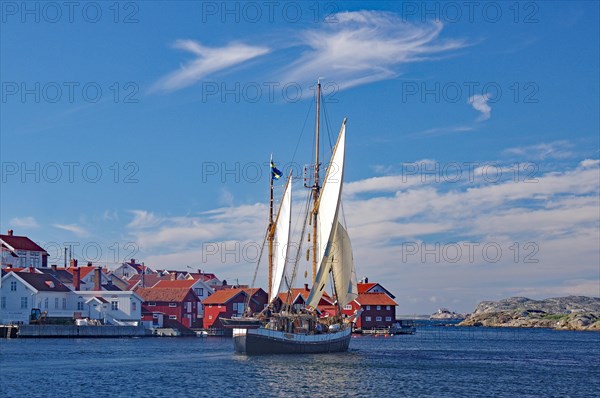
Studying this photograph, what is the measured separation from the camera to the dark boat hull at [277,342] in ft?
242

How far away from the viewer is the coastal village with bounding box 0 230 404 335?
370 ft

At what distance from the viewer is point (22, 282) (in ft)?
370

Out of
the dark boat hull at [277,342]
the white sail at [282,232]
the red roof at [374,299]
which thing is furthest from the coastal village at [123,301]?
the dark boat hull at [277,342]

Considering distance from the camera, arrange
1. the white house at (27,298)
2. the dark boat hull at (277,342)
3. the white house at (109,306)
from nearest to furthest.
Result: the dark boat hull at (277,342), the white house at (27,298), the white house at (109,306)

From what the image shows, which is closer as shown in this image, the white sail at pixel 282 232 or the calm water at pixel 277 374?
the calm water at pixel 277 374

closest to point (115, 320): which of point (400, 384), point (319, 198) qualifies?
point (319, 198)

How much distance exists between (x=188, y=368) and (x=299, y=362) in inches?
427

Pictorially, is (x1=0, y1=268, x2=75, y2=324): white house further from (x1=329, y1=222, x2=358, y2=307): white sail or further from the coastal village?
(x1=329, y1=222, x2=358, y2=307): white sail

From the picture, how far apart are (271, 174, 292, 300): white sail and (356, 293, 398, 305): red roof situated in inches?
2001

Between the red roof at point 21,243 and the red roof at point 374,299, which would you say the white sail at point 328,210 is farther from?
the red roof at point 21,243

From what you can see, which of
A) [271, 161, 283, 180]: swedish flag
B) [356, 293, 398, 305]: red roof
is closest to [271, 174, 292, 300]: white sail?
[271, 161, 283, 180]: swedish flag

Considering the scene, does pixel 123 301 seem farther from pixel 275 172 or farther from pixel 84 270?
pixel 275 172

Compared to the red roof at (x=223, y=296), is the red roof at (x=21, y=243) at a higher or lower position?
higher

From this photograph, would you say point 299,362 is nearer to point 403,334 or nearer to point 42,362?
point 42,362
